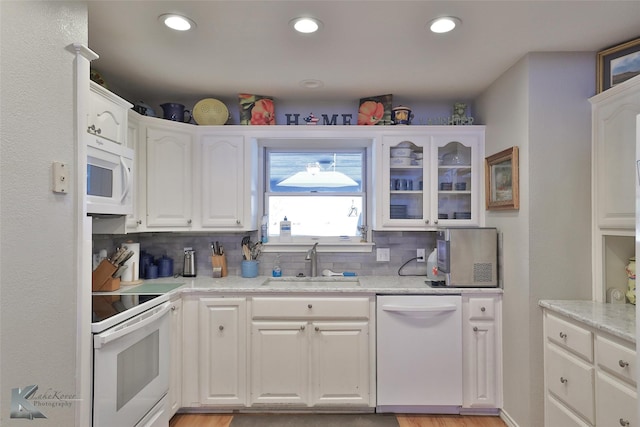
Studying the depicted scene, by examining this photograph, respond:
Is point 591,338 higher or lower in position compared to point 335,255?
lower

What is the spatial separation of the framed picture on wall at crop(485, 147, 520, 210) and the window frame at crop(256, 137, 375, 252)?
0.91 metres

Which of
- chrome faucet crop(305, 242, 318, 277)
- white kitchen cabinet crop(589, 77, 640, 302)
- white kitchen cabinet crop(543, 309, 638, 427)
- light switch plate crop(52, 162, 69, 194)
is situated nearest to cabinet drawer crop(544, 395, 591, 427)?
white kitchen cabinet crop(543, 309, 638, 427)

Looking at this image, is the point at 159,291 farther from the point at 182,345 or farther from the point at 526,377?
the point at 526,377

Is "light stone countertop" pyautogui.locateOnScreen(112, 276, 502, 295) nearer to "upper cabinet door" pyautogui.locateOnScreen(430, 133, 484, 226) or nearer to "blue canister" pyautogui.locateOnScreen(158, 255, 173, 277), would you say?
"blue canister" pyautogui.locateOnScreen(158, 255, 173, 277)

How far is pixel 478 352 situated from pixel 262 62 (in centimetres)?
248

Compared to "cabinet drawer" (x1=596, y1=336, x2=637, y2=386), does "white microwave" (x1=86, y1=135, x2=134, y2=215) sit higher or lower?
higher

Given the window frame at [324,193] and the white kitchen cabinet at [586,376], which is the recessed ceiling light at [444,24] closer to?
the window frame at [324,193]

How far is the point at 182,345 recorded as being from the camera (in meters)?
2.32

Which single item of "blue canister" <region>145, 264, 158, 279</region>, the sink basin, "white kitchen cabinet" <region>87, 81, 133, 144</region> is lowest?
the sink basin

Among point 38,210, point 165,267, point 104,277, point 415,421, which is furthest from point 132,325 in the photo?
point 415,421

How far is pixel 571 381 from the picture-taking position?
173cm

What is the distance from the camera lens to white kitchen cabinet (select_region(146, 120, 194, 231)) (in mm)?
2479

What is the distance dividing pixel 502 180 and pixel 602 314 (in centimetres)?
100

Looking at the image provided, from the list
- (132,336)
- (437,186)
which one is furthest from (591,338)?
(132,336)
